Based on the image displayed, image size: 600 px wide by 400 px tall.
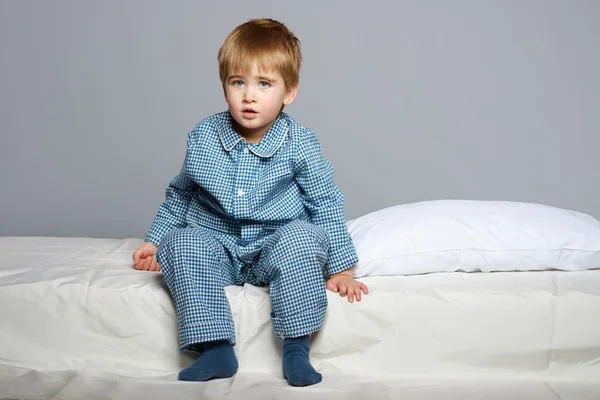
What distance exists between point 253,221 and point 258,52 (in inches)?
18.6

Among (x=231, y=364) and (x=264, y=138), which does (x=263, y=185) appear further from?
(x=231, y=364)

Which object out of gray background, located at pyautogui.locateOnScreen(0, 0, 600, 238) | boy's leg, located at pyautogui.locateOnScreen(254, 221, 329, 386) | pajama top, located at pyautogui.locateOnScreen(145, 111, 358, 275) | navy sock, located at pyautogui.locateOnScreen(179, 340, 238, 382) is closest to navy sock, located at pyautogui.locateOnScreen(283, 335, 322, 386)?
boy's leg, located at pyautogui.locateOnScreen(254, 221, 329, 386)

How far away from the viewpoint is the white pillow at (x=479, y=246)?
2.36 metres

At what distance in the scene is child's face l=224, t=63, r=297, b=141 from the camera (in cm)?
232

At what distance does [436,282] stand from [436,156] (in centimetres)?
170

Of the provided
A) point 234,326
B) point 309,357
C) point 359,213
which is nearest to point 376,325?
point 309,357

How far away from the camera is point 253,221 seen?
7.85 ft

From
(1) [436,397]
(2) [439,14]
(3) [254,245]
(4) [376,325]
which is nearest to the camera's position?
(1) [436,397]

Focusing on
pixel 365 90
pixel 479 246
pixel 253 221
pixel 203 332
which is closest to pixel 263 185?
pixel 253 221

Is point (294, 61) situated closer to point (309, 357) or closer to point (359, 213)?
point (309, 357)

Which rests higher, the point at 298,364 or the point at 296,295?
the point at 296,295

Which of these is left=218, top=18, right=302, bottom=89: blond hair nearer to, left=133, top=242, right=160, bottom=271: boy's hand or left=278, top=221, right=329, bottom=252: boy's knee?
left=278, top=221, right=329, bottom=252: boy's knee

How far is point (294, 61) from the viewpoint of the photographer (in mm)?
2391

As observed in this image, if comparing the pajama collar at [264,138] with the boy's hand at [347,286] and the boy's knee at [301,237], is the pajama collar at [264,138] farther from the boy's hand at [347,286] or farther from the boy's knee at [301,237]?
the boy's hand at [347,286]
